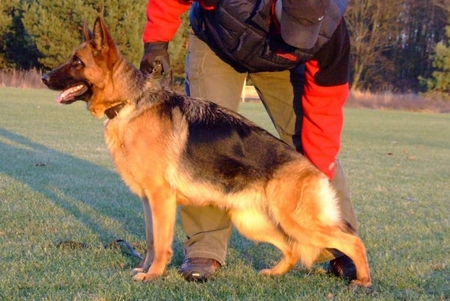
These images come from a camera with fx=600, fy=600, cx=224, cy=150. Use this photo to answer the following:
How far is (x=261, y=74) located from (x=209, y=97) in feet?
1.38

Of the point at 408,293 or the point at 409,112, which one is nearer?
the point at 408,293

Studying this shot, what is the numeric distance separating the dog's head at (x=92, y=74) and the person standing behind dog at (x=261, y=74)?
37 centimetres

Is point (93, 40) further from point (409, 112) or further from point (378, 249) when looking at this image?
point (409, 112)

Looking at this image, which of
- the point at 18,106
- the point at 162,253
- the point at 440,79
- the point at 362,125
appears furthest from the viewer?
the point at 440,79

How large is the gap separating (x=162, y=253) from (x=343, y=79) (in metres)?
1.71

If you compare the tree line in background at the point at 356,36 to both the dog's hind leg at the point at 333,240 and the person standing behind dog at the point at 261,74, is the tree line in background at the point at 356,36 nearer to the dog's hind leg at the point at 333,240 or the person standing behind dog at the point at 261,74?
the person standing behind dog at the point at 261,74

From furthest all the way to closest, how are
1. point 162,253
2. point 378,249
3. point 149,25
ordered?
point 378,249, point 149,25, point 162,253

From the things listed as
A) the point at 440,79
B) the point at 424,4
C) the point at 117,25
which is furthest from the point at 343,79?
the point at 424,4

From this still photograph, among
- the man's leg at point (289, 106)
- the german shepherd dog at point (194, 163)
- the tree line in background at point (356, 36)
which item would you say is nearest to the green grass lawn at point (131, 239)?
the german shepherd dog at point (194, 163)

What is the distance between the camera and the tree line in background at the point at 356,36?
3675 centimetres

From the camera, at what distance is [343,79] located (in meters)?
4.16

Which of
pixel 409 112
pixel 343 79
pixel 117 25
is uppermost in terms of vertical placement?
pixel 343 79

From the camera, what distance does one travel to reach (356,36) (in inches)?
1951

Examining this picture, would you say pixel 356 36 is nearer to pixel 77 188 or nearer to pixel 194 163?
pixel 77 188
